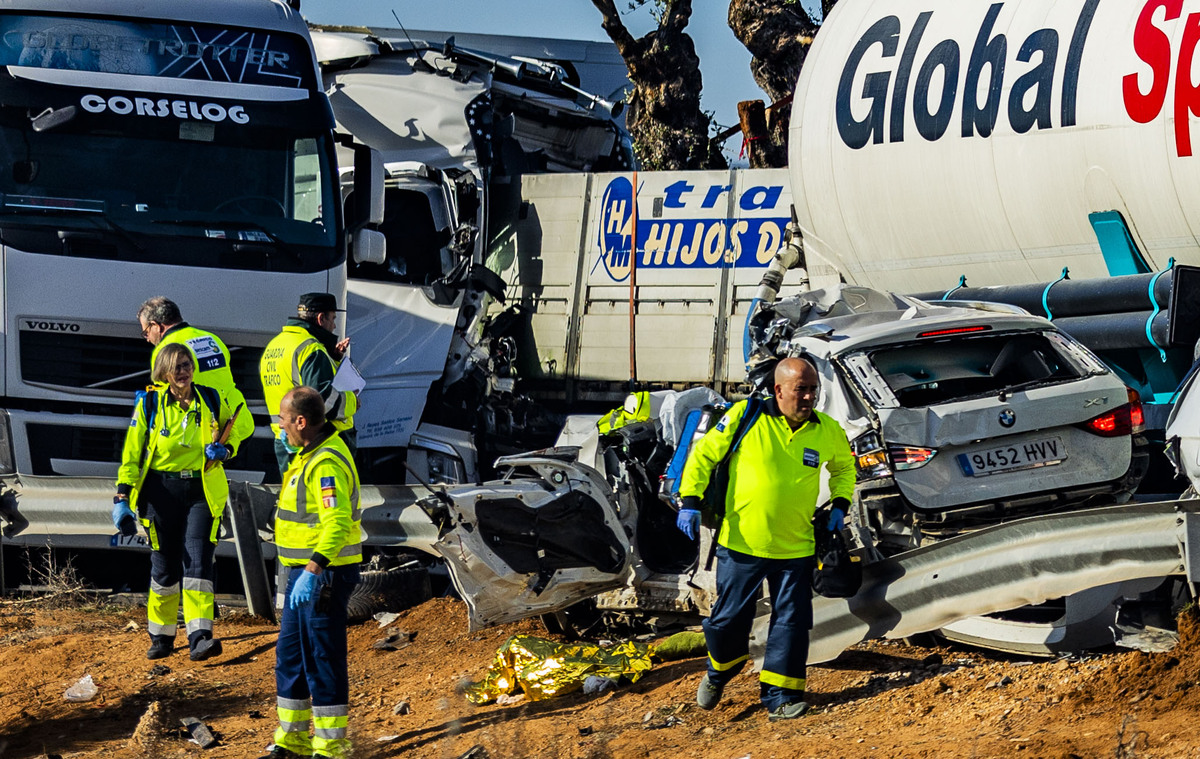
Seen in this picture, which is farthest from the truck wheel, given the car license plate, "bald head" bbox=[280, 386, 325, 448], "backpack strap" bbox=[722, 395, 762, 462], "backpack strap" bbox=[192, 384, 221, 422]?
the car license plate

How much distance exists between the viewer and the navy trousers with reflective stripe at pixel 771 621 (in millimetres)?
6332

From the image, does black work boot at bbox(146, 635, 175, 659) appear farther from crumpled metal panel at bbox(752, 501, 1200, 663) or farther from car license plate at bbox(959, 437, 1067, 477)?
car license plate at bbox(959, 437, 1067, 477)

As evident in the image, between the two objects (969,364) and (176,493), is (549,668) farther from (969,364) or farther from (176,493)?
(969,364)

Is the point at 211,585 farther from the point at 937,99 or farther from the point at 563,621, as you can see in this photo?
the point at 937,99

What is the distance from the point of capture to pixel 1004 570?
6.23 metres

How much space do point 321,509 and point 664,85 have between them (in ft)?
44.8

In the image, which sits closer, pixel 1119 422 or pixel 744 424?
pixel 744 424

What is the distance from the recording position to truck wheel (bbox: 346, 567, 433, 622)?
346 inches

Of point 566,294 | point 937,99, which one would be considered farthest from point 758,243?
point 937,99

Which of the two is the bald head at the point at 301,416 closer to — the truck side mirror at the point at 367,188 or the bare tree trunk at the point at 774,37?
the truck side mirror at the point at 367,188

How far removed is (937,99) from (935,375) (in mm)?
2825

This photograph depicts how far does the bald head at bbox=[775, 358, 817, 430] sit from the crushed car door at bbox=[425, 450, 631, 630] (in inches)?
62.1

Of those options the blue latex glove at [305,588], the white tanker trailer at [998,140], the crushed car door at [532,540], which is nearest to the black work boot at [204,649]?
the crushed car door at [532,540]

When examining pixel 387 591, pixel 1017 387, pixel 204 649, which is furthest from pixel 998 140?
pixel 204 649
